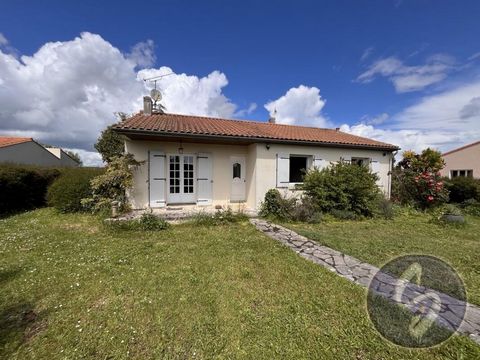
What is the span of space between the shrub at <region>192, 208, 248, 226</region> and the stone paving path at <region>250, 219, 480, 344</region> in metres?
1.69

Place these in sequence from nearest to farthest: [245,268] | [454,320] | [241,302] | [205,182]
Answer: [454,320]
[241,302]
[245,268]
[205,182]

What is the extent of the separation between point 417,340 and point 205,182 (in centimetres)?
772

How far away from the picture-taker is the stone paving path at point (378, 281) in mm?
2607

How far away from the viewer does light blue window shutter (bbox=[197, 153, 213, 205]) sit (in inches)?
352

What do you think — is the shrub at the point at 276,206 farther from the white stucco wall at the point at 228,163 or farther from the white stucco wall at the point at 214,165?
the white stucco wall at the point at 214,165

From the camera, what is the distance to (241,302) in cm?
303

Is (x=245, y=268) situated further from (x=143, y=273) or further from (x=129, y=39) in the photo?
(x=129, y=39)

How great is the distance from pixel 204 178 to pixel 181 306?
6.42 metres

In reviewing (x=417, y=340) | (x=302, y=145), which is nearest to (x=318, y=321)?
(x=417, y=340)

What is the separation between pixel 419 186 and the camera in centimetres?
1043

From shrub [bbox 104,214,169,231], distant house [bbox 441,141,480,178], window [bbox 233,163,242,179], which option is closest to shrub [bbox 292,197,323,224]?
window [bbox 233,163,242,179]

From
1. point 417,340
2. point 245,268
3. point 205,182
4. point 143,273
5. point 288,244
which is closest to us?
point 417,340

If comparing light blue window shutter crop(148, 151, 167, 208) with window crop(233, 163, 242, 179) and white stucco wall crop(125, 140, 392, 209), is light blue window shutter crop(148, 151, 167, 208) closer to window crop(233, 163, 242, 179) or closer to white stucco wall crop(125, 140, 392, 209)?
white stucco wall crop(125, 140, 392, 209)

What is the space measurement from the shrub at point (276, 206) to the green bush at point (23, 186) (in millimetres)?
10282
